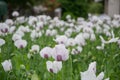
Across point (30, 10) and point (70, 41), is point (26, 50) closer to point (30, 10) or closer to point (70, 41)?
point (70, 41)

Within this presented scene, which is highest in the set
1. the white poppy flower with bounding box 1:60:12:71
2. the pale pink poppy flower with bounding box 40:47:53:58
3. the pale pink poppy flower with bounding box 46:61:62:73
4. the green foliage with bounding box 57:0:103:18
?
the green foliage with bounding box 57:0:103:18

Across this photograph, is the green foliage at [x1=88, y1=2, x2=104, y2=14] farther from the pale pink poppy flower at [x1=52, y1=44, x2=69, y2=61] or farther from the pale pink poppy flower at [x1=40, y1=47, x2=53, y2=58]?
the pale pink poppy flower at [x1=52, y1=44, x2=69, y2=61]

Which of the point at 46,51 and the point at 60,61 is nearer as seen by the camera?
the point at 60,61

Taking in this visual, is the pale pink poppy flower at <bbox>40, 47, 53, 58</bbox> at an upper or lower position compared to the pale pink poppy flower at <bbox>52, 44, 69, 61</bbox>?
upper

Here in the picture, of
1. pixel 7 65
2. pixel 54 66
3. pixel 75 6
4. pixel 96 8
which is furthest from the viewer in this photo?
pixel 96 8

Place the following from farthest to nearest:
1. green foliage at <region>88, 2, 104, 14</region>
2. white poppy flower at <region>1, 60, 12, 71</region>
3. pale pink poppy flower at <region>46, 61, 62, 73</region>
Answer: green foliage at <region>88, 2, 104, 14</region> → white poppy flower at <region>1, 60, 12, 71</region> → pale pink poppy flower at <region>46, 61, 62, 73</region>

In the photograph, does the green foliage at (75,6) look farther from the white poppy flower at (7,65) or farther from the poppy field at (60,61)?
the white poppy flower at (7,65)

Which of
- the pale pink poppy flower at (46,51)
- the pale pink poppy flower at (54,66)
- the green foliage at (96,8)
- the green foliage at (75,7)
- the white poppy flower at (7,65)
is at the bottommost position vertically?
the pale pink poppy flower at (54,66)

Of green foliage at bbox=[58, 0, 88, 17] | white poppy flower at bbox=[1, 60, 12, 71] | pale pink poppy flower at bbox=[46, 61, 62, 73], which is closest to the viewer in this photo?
pale pink poppy flower at bbox=[46, 61, 62, 73]

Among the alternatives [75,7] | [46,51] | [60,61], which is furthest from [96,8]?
[60,61]

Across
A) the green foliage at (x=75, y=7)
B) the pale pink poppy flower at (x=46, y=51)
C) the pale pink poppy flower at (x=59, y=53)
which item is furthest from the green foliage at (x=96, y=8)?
the pale pink poppy flower at (x=59, y=53)

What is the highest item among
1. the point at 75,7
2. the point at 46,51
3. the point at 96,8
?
the point at 96,8

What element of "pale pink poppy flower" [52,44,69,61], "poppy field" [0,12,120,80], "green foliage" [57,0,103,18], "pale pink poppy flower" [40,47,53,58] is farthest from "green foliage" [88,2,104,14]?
"pale pink poppy flower" [52,44,69,61]

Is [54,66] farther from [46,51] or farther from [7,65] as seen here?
[7,65]
